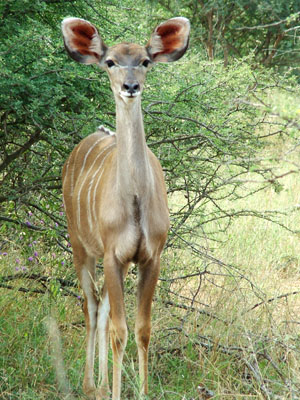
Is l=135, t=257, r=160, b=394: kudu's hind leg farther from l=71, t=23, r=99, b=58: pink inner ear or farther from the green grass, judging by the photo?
l=71, t=23, r=99, b=58: pink inner ear

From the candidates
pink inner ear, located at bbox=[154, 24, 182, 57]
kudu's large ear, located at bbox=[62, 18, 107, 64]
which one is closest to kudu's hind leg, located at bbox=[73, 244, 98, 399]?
kudu's large ear, located at bbox=[62, 18, 107, 64]

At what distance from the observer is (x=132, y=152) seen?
9.58 feet

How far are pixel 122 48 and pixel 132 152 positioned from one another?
45 centimetres

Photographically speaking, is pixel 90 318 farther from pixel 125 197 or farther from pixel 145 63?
pixel 145 63

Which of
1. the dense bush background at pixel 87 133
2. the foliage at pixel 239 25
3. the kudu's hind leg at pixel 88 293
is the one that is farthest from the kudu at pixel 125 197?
the foliage at pixel 239 25

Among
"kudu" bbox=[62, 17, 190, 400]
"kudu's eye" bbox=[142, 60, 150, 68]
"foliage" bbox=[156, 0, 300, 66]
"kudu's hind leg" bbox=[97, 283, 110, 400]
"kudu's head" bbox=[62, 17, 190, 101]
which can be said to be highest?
"foliage" bbox=[156, 0, 300, 66]

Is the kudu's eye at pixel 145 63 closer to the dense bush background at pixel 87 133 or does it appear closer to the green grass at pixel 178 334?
the dense bush background at pixel 87 133

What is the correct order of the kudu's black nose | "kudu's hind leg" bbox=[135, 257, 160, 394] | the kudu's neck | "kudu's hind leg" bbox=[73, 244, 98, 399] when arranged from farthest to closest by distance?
"kudu's hind leg" bbox=[73, 244, 98, 399] < "kudu's hind leg" bbox=[135, 257, 160, 394] < the kudu's neck < the kudu's black nose

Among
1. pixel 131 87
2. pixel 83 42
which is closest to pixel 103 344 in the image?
pixel 131 87

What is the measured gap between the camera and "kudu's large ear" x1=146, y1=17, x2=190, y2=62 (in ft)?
10.3

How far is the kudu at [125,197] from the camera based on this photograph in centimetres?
293

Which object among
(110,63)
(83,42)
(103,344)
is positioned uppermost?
(83,42)

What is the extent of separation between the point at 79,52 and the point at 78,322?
5.16 ft

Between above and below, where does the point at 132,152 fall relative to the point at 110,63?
below
